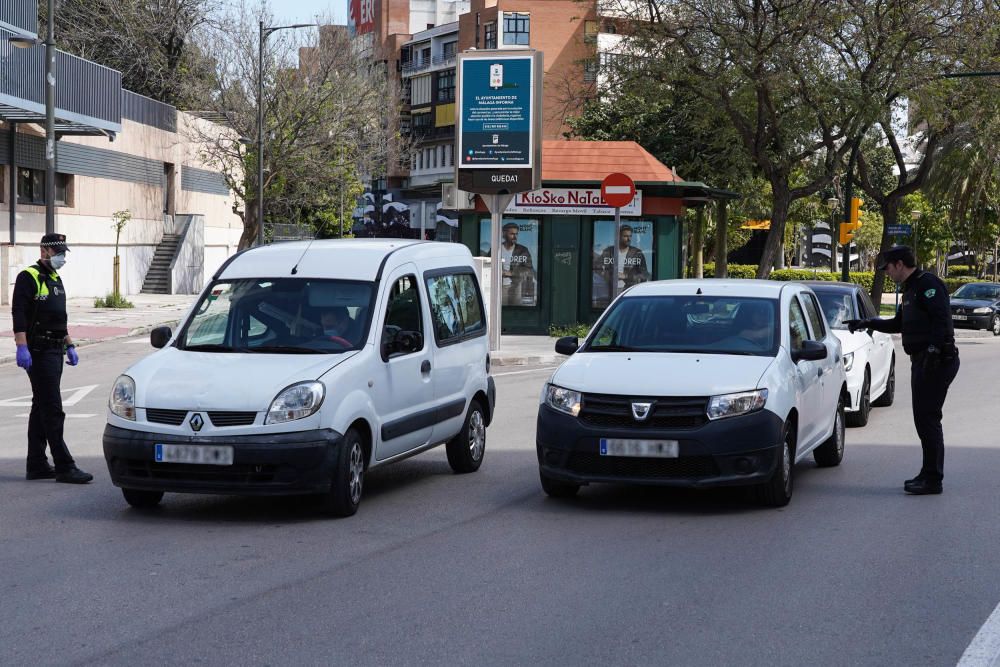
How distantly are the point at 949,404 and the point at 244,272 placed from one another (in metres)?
10.6

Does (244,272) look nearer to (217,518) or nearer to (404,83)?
(217,518)

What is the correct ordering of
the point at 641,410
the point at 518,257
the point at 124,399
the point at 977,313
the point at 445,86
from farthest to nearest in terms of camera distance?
the point at 445,86
the point at 977,313
the point at 518,257
the point at 641,410
the point at 124,399

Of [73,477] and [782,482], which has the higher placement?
[782,482]

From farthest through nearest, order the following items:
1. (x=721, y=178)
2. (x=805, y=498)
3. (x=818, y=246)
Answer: (x=818, y=246) → (x=721, y=178) → (x=805, y=498)

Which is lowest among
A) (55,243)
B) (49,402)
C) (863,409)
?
(863,409)

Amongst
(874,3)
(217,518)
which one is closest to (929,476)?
(217,518)

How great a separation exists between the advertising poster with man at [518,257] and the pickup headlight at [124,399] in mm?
19628

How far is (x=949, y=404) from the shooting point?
1712 cm

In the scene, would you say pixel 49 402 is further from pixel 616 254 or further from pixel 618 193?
pixel 618 193

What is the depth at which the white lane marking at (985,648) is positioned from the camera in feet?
17.9

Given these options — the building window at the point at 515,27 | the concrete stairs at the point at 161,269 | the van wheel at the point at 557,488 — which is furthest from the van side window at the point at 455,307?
the building window at the point at 515,27

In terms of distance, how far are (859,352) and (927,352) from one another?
4.55 metres

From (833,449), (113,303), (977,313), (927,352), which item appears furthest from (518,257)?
(927,352)

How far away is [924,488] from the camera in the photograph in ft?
32.1
